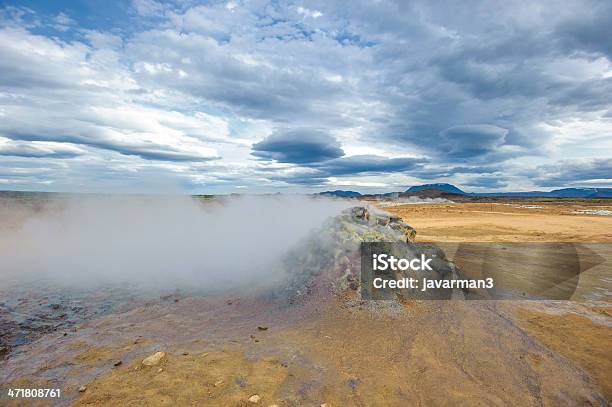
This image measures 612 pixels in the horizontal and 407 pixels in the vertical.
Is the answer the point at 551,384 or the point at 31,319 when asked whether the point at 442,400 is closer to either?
the point at 551,384

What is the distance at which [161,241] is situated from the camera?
1425cm

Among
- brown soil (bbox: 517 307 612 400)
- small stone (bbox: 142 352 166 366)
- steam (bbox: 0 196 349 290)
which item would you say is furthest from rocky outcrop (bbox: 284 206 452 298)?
small stone (bbox: 142 352 166 366)

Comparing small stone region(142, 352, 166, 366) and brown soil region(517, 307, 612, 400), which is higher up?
small stone region(142, 352, 166, 366)

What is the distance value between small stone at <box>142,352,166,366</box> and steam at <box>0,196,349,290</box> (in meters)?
3.59

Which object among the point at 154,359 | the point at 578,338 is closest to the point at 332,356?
the point at 154,359

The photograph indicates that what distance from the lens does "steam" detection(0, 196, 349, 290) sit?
30.7 ft

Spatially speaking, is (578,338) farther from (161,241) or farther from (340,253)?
(161,241)

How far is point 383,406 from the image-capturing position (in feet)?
12.4

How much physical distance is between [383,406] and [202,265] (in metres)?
8.04

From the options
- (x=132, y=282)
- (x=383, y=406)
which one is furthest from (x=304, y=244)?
(x=383, y=406)

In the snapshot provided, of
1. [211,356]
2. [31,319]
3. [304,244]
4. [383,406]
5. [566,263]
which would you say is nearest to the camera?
[383,406]

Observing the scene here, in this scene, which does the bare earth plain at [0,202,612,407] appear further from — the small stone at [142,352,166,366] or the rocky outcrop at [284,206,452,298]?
the rocky outcrop at [284,206,452,298]

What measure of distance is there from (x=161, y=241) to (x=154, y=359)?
1065 centimetres

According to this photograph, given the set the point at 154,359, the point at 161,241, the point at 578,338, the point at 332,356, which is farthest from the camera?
the point at 161,241
